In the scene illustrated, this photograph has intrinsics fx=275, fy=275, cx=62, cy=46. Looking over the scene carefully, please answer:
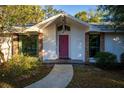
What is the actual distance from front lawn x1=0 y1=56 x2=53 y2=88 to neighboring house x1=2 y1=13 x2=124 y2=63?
4852 millimetres

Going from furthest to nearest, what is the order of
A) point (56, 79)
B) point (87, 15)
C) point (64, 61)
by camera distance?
1. point (87, 15)
2. point (64, 61)
3. point (56, 79)

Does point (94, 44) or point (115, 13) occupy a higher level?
point (115, 13)

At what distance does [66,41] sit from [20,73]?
319 inches

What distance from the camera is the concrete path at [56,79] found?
13.1m

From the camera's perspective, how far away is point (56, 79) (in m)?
14.7

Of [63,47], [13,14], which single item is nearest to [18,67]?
[13,14]

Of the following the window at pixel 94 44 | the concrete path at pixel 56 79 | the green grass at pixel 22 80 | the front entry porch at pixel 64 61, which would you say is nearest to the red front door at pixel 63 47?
the front entry porch at pixel 64 61

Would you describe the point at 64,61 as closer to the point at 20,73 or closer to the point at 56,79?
the point at 20,73

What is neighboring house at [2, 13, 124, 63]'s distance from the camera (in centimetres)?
2231

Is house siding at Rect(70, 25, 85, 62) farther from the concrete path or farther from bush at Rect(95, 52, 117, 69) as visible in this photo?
the concrete path

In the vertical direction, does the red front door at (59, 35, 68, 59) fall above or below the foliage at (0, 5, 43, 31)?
below

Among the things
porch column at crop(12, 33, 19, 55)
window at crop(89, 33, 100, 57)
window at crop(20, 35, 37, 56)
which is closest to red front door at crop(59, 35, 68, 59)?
window at crop(89, 33, 100, 57)

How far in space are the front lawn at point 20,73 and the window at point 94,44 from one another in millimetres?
6177

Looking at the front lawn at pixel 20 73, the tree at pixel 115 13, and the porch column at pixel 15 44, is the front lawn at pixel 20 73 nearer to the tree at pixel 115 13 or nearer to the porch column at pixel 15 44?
the porch column at pixel 15 44
